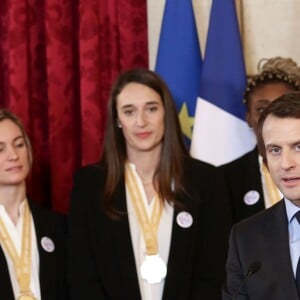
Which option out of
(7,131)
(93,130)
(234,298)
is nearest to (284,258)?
(234,298)

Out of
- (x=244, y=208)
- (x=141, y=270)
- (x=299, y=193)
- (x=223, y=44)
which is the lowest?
(x=141, y=270)

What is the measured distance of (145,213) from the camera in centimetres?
291

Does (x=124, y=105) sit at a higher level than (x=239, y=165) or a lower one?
higher

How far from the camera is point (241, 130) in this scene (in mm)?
3490

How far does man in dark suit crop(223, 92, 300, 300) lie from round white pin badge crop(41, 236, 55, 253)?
3.93ft

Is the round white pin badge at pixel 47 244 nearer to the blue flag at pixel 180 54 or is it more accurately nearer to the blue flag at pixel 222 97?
the blue flag at pixel 222 97

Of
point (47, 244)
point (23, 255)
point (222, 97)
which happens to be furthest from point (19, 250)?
point (222, 97)

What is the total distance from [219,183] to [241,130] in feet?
1.97

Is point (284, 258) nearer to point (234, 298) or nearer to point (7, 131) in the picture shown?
point (234, 298)

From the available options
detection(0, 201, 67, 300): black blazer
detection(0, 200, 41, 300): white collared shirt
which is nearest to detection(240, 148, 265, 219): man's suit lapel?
detection(0, 201, 67, 300): black blazer

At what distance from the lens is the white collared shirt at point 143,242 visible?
2.86m

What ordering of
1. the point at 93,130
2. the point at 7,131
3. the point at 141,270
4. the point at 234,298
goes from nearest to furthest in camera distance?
the point at 234,298, the point at 141,270, the point at 7,131, the point at 93,130

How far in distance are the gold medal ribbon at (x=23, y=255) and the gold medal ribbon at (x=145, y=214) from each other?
47 cm

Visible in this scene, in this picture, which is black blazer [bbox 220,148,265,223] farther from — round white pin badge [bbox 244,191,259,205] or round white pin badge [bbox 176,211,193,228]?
round white pin badge [bbox 176,211,193,228]
